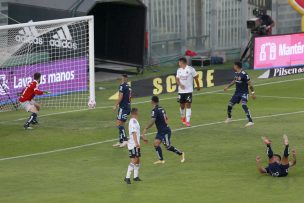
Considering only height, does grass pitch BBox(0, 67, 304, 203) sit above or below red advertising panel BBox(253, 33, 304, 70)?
below

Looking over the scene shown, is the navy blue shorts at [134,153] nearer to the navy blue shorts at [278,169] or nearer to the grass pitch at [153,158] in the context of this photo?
the grass pitch at [153,158]

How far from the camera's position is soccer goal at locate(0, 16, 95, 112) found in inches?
1421

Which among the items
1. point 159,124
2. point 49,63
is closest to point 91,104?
point 49,63

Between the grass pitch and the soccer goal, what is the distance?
3.21 ft

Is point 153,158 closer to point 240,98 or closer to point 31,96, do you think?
point 240,98

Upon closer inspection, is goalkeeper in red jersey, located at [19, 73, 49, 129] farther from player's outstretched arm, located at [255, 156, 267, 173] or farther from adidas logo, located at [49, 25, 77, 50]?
player's outstretched arm, located at [255, 156, 267, 173]

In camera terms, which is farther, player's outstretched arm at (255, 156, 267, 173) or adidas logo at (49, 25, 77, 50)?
adidas logo at (49, 25, 77, 50)

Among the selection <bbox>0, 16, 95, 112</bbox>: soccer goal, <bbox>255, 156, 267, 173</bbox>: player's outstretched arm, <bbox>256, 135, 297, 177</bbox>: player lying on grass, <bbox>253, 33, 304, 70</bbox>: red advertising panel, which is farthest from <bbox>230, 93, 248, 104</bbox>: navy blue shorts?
<bbox>253, 33, 304, 70</bbox>: red advertising panel

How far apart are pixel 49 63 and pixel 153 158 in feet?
40.3

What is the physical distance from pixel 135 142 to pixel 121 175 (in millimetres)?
1778

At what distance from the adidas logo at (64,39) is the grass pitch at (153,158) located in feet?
8.84

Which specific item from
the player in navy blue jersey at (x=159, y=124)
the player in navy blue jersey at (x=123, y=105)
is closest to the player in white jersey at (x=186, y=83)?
the player in navy blue jersey at (x=123, y=105)

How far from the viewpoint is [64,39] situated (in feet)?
132

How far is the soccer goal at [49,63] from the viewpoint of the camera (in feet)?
118
